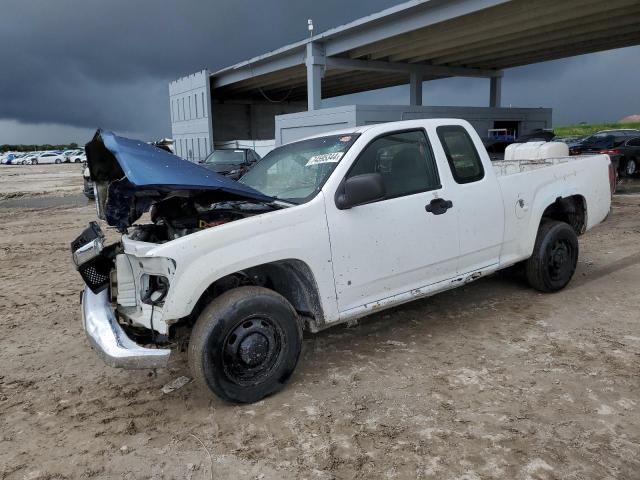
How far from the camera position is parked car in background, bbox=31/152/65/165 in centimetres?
5791

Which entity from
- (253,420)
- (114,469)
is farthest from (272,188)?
(114,469)

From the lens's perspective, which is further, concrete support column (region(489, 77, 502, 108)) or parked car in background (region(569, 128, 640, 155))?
concrete support column (region(489, 77, 502, 108))

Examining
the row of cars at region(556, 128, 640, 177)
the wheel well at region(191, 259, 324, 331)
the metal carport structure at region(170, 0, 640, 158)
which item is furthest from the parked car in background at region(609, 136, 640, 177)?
the wheel well at region(191, 259, 324, 331)

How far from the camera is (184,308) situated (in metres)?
3.22

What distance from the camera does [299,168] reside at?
4371 mm

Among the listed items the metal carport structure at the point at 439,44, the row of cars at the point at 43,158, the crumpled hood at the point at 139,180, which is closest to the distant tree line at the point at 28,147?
the row of cars at the point at 43,158

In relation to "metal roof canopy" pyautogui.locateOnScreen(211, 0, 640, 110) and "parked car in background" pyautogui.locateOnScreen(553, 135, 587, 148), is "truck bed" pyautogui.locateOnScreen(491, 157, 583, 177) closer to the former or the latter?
"metal roof canopy" pyautogui.locateOnScreen(211, 0, 640, 110)

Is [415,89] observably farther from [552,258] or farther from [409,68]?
[552,258]

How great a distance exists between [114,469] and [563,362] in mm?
3215

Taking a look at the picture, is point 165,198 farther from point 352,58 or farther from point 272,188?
point 352,58

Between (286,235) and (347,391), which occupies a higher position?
(286,235)

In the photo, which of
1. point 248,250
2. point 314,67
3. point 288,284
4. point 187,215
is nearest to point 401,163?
point 288,284

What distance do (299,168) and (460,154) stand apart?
57.8 inches

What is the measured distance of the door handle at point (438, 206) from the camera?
4177mm
